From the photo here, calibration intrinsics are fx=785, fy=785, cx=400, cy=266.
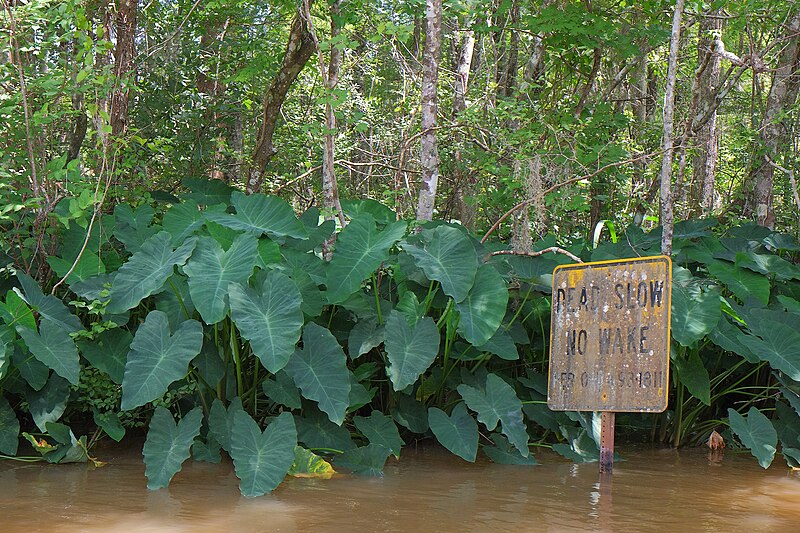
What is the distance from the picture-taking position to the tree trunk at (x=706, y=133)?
7324 millimetres

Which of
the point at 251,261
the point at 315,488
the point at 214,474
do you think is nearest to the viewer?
the point at 315,488

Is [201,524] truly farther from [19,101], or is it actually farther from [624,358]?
[19,101]

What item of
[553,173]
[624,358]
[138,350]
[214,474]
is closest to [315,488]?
[214,474]

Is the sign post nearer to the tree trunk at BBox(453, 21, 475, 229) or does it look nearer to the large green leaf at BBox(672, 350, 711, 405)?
the large green leaf at BBox(672, 350, 711, 405)

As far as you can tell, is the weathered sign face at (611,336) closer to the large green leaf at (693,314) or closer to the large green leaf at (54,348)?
the large green leaf at (693,314)

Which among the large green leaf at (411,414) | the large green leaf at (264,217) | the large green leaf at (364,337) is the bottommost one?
the large green leaf at (411,414)

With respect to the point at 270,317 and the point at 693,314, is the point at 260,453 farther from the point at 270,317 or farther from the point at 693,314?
the point at 693,314

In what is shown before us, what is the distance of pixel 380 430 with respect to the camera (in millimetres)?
3977

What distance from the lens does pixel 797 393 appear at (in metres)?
4.39

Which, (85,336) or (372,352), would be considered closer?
(85,336)

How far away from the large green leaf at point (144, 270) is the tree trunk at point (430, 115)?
195cm

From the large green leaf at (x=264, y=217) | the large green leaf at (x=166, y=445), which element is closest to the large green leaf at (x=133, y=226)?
the large green leaf at (x=264, y=217)

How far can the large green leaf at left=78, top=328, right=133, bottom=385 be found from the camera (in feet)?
12.9

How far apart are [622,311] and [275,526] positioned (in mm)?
1773
